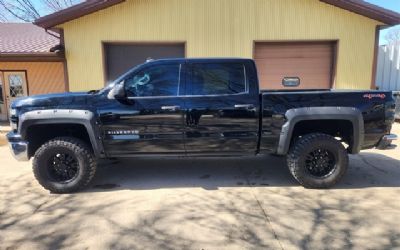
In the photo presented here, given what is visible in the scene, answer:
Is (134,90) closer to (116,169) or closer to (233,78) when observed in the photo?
(233,78)

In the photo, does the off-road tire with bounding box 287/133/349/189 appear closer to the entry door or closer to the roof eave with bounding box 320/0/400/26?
the roof eave with bounding box 320/0/400/26

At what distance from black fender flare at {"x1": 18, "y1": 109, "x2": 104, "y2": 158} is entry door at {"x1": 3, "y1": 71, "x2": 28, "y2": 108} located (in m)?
8.45

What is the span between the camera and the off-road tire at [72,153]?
4.80 meters

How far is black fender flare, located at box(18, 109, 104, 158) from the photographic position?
468 centimetres

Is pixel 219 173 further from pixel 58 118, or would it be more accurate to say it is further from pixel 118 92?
pixel 58 118

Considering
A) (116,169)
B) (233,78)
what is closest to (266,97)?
(233,78)

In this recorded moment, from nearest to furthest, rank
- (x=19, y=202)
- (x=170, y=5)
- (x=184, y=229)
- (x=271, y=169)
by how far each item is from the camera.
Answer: (x=184, y=229), (x=19, y=202), (x=271, y=169), (x=170, y=5)

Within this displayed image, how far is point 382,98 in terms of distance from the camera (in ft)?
15.9

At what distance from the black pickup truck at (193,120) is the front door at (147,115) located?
14 millimetres

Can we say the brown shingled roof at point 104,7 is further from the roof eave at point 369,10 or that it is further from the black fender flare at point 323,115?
the black fender flare at point 323,115

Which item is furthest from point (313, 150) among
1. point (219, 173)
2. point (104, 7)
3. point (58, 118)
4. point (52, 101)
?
point (104, 7)

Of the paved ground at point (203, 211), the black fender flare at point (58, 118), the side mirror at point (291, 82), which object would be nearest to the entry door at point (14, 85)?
the paved ground at point (203, 211)

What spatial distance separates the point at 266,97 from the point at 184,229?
221 centimetres

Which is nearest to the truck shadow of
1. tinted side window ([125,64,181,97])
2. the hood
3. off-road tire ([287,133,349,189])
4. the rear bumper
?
off-road tire ([287,133,349,189])
